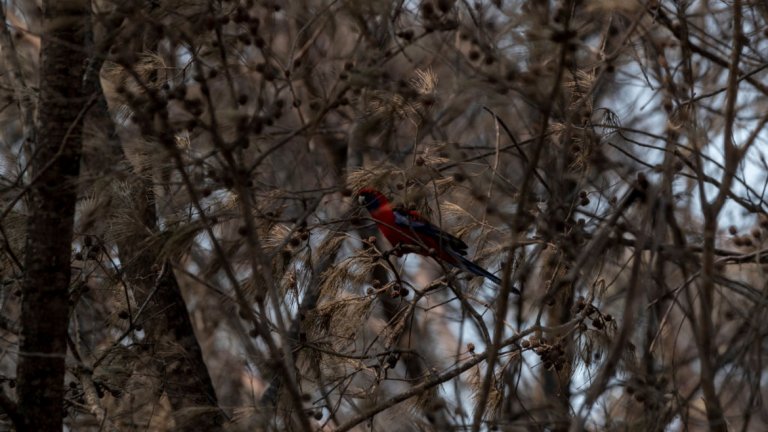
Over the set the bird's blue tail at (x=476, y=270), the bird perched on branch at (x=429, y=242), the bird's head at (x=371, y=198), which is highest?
the bird's head at (x=371, y=198)

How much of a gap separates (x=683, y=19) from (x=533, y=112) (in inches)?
149

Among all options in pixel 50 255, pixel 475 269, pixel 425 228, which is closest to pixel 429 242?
pixel 425 228

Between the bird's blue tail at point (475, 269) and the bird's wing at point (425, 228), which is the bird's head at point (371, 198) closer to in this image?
the bird's wing at point (425, 228)

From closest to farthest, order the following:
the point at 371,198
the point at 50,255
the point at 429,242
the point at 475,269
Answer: the point at 50,255 → the point at 475,269 → the point at 429,242 → the point at 371,198

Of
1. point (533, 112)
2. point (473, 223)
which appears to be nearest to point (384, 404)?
point (473, 223)

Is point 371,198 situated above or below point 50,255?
above

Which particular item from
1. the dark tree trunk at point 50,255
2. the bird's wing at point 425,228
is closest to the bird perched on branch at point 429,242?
the bird's wing at point 425,228

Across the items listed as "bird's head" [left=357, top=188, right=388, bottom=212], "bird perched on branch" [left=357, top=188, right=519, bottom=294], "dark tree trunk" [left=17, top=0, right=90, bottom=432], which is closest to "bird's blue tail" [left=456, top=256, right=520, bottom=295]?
"bird perched on branch" [left=357, top=188, right=519, bottom=294]

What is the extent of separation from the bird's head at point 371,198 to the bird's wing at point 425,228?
0.33 ft

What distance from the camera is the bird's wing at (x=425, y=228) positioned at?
384 cm

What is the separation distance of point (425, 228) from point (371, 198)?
27 centimetres

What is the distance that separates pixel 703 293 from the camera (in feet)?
7.22

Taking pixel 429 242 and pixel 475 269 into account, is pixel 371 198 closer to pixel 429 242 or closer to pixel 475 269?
pixel 429 242

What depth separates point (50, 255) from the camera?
3.36m
